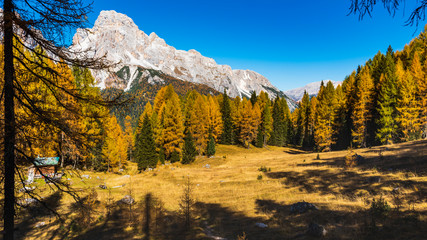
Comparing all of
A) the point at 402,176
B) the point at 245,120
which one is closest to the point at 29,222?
the point at 402,176

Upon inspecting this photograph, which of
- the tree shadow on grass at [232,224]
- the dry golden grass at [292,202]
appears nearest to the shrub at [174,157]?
the dry golden grass at [292,202]

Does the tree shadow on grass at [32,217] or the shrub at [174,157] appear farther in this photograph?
the shrub at [174,157]

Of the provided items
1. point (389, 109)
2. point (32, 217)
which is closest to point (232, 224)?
point (32, 217)

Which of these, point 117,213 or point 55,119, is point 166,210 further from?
point 55,119

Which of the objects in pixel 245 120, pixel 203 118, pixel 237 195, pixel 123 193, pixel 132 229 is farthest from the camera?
pixel 245 120

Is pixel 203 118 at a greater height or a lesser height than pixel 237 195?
greater

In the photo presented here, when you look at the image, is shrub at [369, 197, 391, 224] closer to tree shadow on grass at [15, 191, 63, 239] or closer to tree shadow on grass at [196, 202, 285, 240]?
tree shadow on grass at [196, 202, 285, 240]

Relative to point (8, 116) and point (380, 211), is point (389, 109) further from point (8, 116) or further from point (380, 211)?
point (8, 116)

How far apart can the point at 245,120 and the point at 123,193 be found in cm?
3995

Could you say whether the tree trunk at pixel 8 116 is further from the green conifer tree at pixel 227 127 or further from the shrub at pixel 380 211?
the green conifer tree at pixel 227 127

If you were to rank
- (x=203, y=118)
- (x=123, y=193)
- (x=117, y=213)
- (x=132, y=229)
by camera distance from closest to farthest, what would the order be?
(x=132, y=229) < (x=117, y=213) < (x=123, y=193) < (x=203, y=118)

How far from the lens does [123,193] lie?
787 inches

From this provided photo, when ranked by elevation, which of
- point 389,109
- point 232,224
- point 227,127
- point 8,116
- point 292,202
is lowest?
point 232,224

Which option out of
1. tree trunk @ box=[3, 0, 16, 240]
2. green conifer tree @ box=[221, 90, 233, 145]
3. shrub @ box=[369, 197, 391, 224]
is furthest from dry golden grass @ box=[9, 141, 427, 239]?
green conifer tree @ box=[221, 90, 233, 145]
